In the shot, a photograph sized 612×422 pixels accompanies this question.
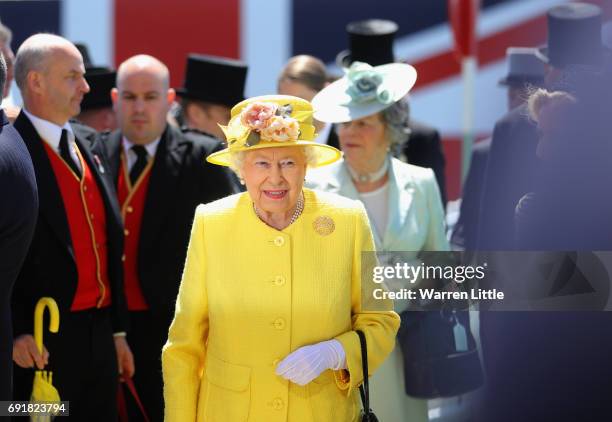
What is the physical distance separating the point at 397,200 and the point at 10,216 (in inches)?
65.4

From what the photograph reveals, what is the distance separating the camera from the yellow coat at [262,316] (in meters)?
3.12

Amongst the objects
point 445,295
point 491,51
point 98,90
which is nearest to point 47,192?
point 445,295

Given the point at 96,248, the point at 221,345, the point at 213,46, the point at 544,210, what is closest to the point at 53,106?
the point at 96,248

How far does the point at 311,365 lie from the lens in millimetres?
3051

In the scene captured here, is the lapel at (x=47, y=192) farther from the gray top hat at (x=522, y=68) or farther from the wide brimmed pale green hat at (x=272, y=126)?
the gray top hat at (x=522, y=68)

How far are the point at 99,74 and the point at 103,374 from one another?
2209 mm

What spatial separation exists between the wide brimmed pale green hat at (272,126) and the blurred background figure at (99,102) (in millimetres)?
2711

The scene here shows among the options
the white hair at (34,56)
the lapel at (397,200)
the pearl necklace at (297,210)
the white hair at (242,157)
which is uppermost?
the white hair at (34,56)

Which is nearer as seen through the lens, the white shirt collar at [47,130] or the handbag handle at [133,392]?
the white shirt collar at [47,130]

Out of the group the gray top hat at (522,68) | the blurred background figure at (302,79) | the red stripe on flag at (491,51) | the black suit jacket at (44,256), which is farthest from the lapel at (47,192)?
the red stripe on flag at (491,51)

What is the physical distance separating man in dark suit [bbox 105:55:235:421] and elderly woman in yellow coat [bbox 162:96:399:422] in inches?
51.9

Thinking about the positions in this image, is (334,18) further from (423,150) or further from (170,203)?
(170,203)

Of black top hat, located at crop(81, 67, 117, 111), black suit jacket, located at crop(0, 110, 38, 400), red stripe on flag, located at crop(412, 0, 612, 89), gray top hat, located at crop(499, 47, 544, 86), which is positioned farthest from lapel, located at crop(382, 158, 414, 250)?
red stripe on flag, located at crop(412, 0, 612, 89)

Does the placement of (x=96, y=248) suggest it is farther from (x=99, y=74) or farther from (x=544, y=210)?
(x=99, y=74)
